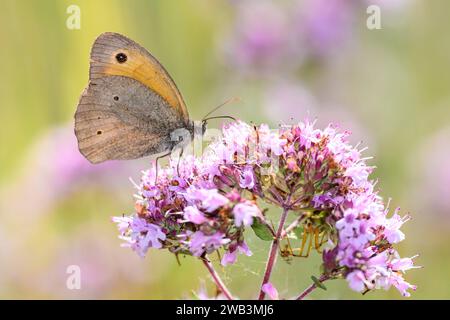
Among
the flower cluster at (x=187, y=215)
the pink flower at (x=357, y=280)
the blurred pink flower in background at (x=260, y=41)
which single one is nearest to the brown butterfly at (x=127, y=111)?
the flower cluster at (x=187, y=215)

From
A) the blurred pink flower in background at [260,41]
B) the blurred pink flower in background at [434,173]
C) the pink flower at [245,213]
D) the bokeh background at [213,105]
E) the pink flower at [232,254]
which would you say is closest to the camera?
the pink flower at [245,213]

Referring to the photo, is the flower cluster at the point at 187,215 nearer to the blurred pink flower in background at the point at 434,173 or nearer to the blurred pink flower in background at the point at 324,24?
the blurred pink flower in background at the point at 434,173

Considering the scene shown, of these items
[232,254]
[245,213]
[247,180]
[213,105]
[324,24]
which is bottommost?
[232,254]

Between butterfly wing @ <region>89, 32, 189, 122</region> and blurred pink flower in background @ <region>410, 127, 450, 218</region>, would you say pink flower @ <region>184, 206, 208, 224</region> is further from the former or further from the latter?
blurred pink flower in background @ <region>410, 127, 450, 218</region>

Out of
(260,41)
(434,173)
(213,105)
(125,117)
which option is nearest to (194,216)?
(125,117)

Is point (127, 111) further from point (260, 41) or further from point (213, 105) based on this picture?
point (260, 41)

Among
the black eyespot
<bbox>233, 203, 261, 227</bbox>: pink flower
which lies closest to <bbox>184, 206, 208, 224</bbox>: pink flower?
<bbox>233, 203, 261, 227</bbox>: pink flower

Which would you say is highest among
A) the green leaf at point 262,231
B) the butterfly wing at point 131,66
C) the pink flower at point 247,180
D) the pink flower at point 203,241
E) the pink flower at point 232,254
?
the butterfly wing at point 131,66
